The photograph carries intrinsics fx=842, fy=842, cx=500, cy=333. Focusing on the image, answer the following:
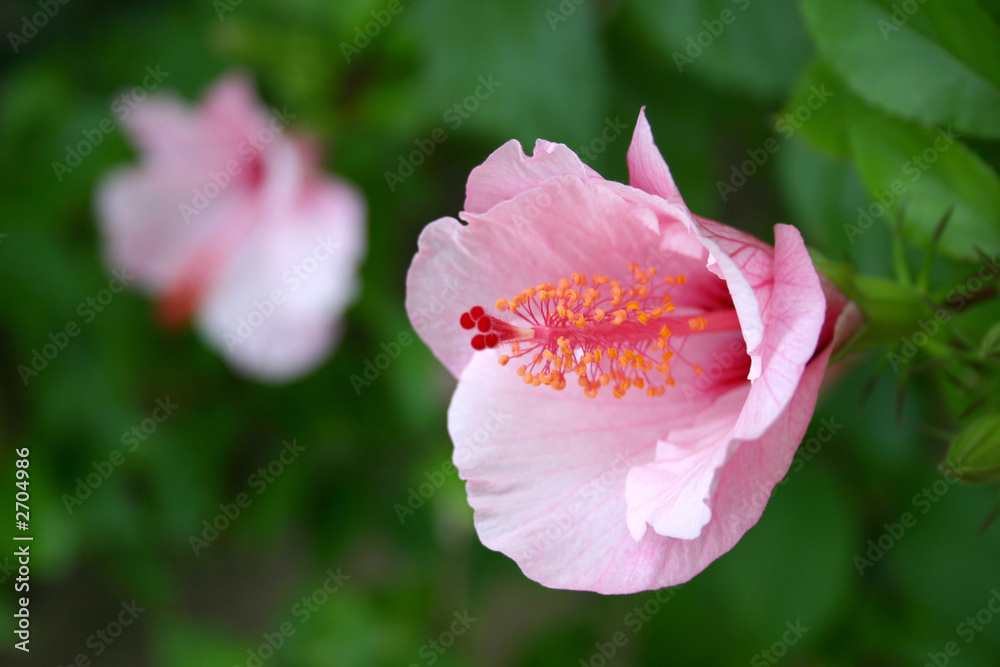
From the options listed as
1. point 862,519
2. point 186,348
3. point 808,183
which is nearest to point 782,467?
point 808,183

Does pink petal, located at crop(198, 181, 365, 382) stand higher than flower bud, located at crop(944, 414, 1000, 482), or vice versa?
flower bud, located at crop(944, 414, 1000, 482)

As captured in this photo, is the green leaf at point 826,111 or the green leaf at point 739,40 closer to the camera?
the green leaf at point 826,111

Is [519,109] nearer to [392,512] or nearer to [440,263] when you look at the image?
[440,263]

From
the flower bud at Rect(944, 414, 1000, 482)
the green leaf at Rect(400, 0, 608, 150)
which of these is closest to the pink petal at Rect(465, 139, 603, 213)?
the flower bud at Rect(944, 414, 1000, 482)

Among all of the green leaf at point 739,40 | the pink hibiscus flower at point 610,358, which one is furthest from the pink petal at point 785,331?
the green leaf at point 739,40

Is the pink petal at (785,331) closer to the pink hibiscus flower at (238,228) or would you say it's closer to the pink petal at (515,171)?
the pink petal at (515,171)

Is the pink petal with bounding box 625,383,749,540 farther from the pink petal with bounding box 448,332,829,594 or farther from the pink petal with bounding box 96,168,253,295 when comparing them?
the pink petal with bounding box 96,168,253,295
